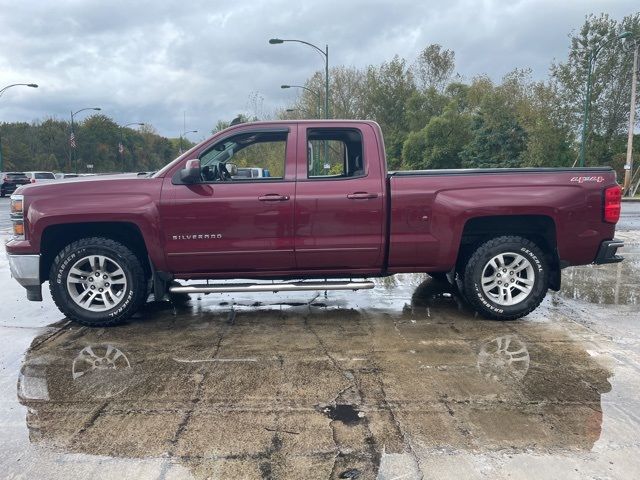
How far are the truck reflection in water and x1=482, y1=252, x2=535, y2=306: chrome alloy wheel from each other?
0.92 feet

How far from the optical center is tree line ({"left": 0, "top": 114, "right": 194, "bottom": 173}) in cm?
5747

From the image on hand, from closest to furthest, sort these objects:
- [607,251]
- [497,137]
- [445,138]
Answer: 1. [607,251]
2. [497,137]
3. [445,138]

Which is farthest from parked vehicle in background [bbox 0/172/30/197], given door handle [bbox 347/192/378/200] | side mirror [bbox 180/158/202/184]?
door handle [bbox 347/192/378/200]

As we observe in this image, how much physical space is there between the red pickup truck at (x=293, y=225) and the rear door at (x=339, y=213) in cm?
1

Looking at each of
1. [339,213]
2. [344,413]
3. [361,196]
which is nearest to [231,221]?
[339,213]

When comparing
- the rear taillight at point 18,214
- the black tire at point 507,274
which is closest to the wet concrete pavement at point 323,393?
the black tire at point 507,274

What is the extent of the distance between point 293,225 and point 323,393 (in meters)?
1.89

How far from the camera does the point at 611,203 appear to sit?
524 cm

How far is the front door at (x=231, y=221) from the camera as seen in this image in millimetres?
5121

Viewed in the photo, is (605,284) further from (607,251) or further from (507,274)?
(507,274)

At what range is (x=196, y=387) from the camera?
3.89m

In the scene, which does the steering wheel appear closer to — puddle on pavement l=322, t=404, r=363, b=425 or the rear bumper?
puddle on pavement l=322, t=404, r=363, b=425

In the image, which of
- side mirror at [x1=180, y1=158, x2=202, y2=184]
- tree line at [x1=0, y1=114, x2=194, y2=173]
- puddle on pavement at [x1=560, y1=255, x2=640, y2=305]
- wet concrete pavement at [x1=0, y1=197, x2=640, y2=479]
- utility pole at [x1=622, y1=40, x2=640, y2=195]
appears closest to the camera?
wet concrete pavement at [x1=0, y1=197, x2=640, y2=479]

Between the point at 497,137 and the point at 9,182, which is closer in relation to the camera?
the point at 9,182
